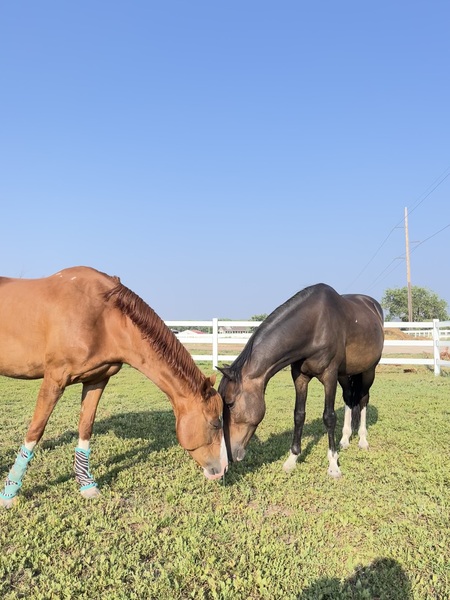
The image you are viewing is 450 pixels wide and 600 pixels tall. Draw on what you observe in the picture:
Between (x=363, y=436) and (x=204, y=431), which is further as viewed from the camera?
(x=363, y=436)

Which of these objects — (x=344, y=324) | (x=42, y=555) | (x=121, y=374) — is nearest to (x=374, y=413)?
(x=344, y=324)

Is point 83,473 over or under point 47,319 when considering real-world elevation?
under

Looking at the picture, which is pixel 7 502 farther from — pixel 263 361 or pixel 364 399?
pixel 364 399

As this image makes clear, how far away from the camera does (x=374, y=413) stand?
318 inches

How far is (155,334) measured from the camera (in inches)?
159

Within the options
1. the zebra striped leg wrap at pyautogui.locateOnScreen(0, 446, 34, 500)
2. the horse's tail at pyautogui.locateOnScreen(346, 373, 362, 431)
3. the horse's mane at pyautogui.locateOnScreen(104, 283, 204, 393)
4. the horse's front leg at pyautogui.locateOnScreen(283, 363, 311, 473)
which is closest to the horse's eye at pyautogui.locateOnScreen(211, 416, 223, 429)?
the horse's mane at pyautogui.locateOnScreen(104, 283, 204, 393)

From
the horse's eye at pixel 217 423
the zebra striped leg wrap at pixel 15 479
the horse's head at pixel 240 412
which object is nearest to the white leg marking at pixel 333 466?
the horse's head at pixel 240 412

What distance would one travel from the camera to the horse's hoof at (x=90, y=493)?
158 inches

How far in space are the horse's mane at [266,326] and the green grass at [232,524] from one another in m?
1.16

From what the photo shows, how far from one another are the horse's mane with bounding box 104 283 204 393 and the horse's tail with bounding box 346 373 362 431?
324 cm

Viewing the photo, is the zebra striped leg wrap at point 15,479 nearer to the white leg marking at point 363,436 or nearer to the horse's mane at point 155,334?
the horse's mane at point 155,334

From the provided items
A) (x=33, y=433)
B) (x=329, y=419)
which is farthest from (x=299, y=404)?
(x=33, y=433)

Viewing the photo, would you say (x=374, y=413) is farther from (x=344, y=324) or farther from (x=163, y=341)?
(x=163, y=341)

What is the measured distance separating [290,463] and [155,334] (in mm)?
2268
